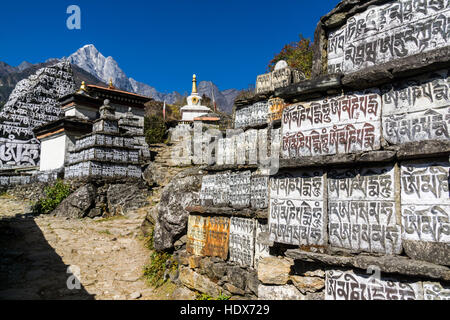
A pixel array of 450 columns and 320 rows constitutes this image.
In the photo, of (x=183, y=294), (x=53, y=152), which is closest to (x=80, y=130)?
(x=53, y=152)

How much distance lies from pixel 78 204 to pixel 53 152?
20.7 feet

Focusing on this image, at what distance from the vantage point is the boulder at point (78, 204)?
11.1 meters

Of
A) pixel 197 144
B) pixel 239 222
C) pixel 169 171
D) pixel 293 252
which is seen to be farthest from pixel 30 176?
pixel 293 252

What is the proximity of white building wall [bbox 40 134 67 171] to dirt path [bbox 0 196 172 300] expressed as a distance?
514 centimetres

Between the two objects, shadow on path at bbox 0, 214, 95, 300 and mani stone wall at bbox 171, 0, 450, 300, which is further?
shadow on path at bbox 0, 214, 95, 300

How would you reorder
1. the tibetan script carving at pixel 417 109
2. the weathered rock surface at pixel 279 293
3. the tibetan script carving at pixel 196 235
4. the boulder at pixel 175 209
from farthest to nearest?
the boulder at pixel 175 209 < the tibetan script carving at pixel 196 235 < the weathered rock surface at pixel 279 293 < the tibetan script carving at pixel 417 109

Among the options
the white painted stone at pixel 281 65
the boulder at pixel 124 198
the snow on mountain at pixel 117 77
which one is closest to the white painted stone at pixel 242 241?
the white painted stone at pixel 281 65

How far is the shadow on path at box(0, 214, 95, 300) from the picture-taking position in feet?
19.8

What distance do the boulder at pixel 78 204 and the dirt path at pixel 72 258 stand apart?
0.46 metres

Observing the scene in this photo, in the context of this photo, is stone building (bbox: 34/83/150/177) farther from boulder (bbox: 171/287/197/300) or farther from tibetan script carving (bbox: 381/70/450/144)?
tibetan script carving (bbox: 381/70/450/144)

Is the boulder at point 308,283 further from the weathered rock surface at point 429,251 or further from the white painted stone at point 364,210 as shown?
the weathered rock surface at point 429,251

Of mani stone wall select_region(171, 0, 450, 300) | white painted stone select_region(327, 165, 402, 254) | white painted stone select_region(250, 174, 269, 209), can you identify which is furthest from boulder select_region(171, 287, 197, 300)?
white painted stone select_region(327, 165, 402, 254)

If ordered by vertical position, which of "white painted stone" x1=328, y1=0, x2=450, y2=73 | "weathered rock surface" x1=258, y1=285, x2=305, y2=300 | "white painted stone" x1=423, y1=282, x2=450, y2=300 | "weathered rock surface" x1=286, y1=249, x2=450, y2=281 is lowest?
"weathered rock surface" x1=258, y1=285, x2=305, y2=300
